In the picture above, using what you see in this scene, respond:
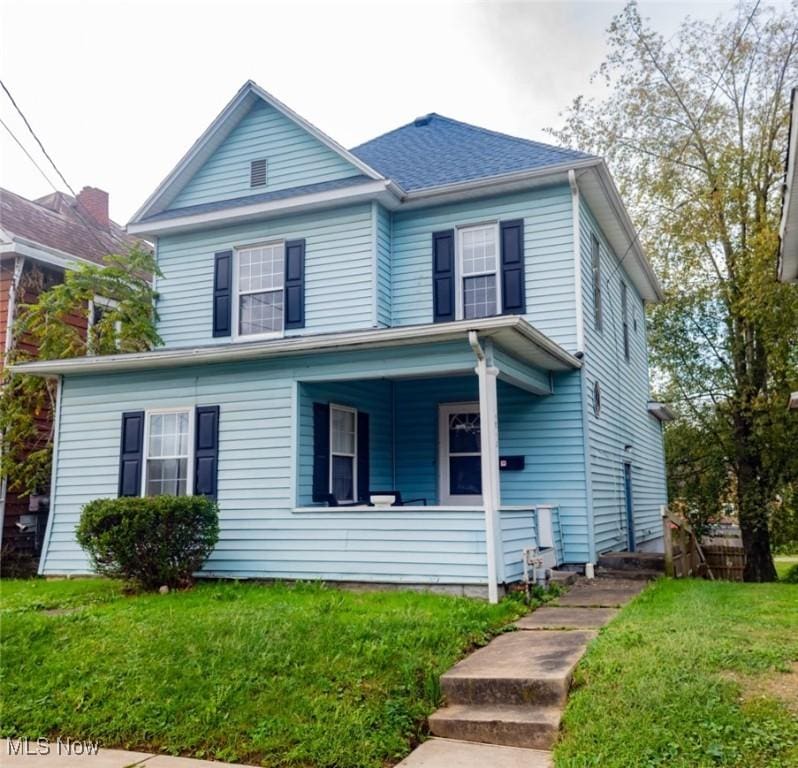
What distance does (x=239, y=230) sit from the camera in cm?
1288

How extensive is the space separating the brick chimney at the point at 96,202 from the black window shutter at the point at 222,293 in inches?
283

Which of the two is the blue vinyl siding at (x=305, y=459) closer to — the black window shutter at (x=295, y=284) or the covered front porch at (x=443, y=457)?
the covered front porch at (x=443, y=457)

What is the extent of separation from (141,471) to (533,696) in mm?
7283

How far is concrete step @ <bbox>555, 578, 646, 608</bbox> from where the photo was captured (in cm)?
817

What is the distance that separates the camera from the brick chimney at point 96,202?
1872cm

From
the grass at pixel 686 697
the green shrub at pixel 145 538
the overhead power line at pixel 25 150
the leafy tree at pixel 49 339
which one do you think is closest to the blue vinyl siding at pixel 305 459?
the green shrub at pixel 145 538

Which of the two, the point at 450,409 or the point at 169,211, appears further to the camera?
the point at 169,211

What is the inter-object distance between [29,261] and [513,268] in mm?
8552

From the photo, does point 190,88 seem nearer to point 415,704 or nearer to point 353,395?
point 353,395

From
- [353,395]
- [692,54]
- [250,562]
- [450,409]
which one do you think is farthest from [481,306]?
[692,54]

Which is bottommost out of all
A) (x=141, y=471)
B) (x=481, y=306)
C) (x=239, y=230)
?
(x=141, y=471)

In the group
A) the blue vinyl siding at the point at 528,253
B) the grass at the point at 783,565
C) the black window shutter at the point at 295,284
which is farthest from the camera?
the grass at the point at 783,565

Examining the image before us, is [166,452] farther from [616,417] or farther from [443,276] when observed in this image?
[616,417]

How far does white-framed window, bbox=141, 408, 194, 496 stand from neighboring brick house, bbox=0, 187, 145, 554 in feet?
11.1
